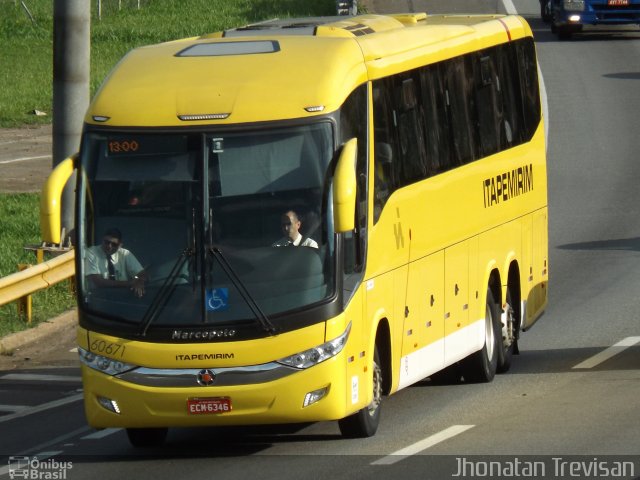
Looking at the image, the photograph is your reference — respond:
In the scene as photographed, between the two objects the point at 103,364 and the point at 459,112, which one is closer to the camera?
the point at 103,364

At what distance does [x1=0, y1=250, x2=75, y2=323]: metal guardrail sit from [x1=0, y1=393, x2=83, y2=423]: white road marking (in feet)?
9.19

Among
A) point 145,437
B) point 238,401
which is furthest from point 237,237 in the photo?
point 145,437

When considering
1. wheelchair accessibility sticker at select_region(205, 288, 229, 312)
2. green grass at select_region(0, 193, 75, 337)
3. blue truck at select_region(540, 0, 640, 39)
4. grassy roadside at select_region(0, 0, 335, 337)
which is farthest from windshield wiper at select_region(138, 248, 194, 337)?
blue truck at select_region(540, 0, 640, 39)

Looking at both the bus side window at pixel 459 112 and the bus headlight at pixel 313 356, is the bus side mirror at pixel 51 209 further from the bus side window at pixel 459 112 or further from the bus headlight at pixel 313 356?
the bus side window at pixel 459 112

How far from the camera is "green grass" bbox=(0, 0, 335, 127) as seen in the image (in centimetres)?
3925

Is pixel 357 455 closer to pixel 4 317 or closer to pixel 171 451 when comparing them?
pixel 171 451

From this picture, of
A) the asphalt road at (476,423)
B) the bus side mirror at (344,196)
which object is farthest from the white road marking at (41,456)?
the bus side mirror at (344,196)

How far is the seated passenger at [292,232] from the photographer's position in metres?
12.6

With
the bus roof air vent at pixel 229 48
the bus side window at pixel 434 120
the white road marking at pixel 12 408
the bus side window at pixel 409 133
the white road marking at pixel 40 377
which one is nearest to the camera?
the bus roof air vent at pixel 229 48

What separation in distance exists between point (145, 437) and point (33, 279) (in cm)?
619

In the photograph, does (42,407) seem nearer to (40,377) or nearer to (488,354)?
(40,377)

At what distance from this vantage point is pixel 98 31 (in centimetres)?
4856

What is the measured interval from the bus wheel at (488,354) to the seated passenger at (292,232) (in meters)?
4.30

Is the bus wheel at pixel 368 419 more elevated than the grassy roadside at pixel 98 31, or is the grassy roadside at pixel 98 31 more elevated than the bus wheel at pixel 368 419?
the bus wheel at pixel 368 419
